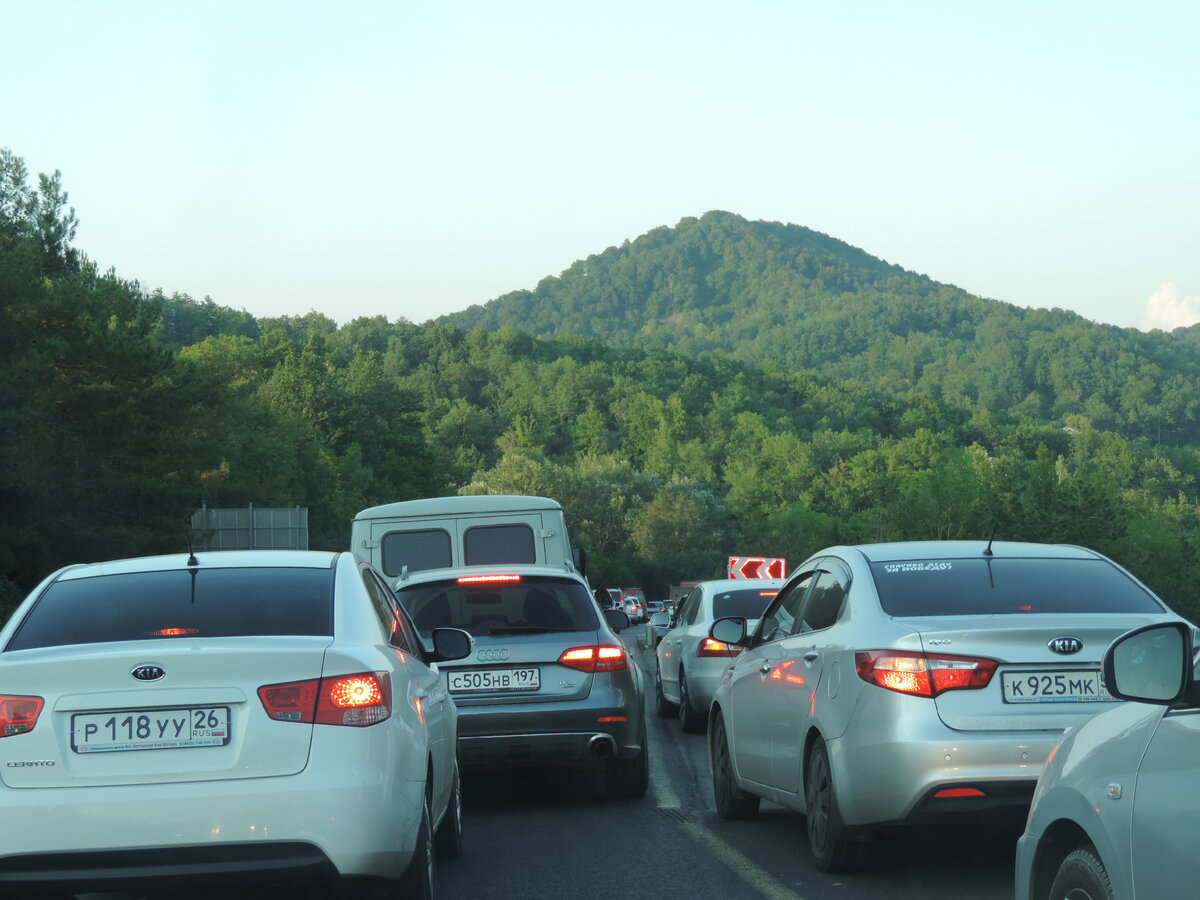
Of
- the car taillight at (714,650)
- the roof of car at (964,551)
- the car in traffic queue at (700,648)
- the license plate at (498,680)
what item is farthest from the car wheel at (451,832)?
the car taillight at (714,650)

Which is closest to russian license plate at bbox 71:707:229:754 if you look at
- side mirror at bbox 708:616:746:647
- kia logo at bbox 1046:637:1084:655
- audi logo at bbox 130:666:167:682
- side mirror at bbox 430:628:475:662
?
audi logo at bbox 130:666:167:682

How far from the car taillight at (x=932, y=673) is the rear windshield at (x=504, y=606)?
3.40 meters

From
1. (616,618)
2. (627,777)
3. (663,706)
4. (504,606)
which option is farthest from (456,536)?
(627,777)

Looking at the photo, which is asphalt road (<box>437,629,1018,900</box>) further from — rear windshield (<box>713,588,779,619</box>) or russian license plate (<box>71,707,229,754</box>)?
rear windshield (<box>713,588,779,619</box>)

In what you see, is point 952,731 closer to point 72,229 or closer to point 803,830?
point 803,830

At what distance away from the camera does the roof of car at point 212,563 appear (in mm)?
6453

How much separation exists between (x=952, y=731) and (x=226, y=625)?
3.10 meters

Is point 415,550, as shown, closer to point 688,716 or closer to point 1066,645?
point 688,716

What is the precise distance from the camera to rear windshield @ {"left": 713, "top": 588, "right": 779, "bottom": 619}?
15820 mm

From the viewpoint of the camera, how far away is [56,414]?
39094mm

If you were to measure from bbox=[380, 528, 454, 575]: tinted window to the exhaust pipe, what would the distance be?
722cm

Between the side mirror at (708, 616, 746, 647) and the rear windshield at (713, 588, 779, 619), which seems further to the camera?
the rear windshield at (713, 588, 779, 619)

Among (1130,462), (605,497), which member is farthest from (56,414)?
(1130,462)

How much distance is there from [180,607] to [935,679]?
321 cm
